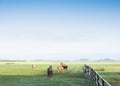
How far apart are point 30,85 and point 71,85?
3554mm

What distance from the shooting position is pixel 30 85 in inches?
1185

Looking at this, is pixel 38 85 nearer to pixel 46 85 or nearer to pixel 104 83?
pixel 46 85

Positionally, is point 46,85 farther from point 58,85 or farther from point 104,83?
point 104,83

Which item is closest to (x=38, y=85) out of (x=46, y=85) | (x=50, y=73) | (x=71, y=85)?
(x=46, y=85)

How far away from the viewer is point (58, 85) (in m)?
29.8

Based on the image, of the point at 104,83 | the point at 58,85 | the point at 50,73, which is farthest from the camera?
the point at 50,73

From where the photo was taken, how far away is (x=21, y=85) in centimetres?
3028

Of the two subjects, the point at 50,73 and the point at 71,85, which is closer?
the point at 71,85

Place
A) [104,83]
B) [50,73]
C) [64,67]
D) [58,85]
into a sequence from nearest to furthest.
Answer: [104,83] → [58,85] → [50,73] → [64,67]

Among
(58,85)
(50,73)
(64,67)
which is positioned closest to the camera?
(58,85)

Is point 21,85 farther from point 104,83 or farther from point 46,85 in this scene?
point 104,83

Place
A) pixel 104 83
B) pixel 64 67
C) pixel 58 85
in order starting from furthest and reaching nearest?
pixel 64 67 < pixel 58 85 < pixel 104 83

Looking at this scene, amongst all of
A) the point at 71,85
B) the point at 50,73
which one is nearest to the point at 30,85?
the point at 71,85

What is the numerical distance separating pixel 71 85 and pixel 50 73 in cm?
1270
